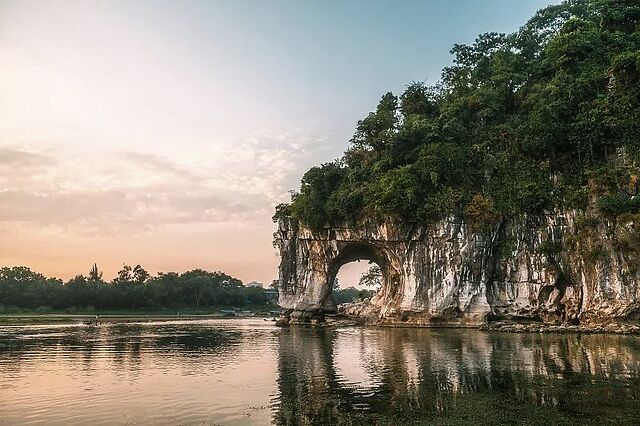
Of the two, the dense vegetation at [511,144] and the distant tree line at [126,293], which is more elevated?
the dense vegetation at [511,144]

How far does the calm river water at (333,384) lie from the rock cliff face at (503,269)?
7729mm

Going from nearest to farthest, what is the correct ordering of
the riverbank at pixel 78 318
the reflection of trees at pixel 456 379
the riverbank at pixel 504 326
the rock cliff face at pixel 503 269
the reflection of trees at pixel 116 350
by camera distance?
the reflection of trees at pixel 456 379, the reflection of trees at pixel 116 350, the riverbank at pixel 504 326, the rock cliff face at pixel 503 269, the riverbank at pixel 78 318

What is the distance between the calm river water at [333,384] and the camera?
11688 mm

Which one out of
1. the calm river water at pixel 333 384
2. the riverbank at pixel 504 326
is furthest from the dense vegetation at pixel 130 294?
the calm river water at pixel 333 384

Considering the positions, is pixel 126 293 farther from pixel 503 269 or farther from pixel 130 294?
pixel 503 269

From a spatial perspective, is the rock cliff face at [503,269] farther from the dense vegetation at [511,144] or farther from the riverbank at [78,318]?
the riverbank at [78,318]

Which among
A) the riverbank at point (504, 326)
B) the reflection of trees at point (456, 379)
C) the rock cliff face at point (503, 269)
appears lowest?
the riverbank at point (504, 326)

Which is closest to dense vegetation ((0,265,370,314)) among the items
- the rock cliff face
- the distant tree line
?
the distant tree line

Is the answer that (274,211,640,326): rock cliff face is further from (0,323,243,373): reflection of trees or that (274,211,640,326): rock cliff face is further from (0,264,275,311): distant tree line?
(0,264,275,311): distant tree line

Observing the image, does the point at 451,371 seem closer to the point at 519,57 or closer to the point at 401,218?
the point at 401,218

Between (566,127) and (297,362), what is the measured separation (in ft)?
94.0

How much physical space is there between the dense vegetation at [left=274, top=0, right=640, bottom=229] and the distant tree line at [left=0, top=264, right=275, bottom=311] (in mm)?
47692

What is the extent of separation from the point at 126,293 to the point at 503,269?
65.7 meters

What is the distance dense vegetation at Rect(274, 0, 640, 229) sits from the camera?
36.8 m
